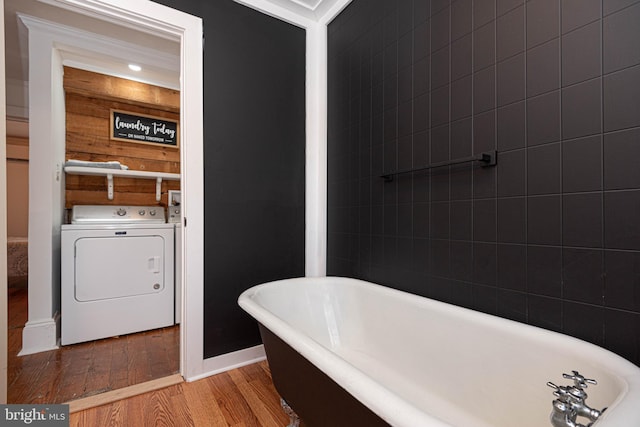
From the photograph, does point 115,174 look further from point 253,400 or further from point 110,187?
point 253,400

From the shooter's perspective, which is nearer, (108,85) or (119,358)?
(119,358)

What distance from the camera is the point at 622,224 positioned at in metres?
0.91

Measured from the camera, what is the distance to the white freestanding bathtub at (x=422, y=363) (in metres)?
0.72

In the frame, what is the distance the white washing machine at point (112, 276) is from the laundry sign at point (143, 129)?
28.8 inches

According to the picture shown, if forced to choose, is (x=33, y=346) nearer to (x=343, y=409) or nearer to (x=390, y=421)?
(x=343, y=409)

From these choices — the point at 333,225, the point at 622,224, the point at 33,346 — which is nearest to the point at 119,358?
the point at 33,346

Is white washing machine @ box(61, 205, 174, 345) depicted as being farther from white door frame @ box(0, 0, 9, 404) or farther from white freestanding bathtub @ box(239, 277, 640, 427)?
white freestanding bathtub @ box(239, 277, 640, 427)

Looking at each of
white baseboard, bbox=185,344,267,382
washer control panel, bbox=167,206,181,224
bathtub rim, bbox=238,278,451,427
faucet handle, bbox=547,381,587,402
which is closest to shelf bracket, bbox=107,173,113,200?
washer control panel, bbox=167,206,181,224

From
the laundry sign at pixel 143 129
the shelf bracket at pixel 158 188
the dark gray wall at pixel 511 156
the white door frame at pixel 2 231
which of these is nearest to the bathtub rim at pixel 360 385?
the dark gray wall at pixel 511 156

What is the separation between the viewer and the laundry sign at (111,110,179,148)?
2.88 metres

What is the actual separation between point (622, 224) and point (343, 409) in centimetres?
97

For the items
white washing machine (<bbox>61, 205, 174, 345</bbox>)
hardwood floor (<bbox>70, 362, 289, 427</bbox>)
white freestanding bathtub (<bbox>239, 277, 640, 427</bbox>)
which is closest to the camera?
white freestanding bathtub (<bbox>239, 277, 640, 427</bbox>)

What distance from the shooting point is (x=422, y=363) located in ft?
4.29

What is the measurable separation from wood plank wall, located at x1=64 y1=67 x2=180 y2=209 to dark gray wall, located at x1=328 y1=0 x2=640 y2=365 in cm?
220
